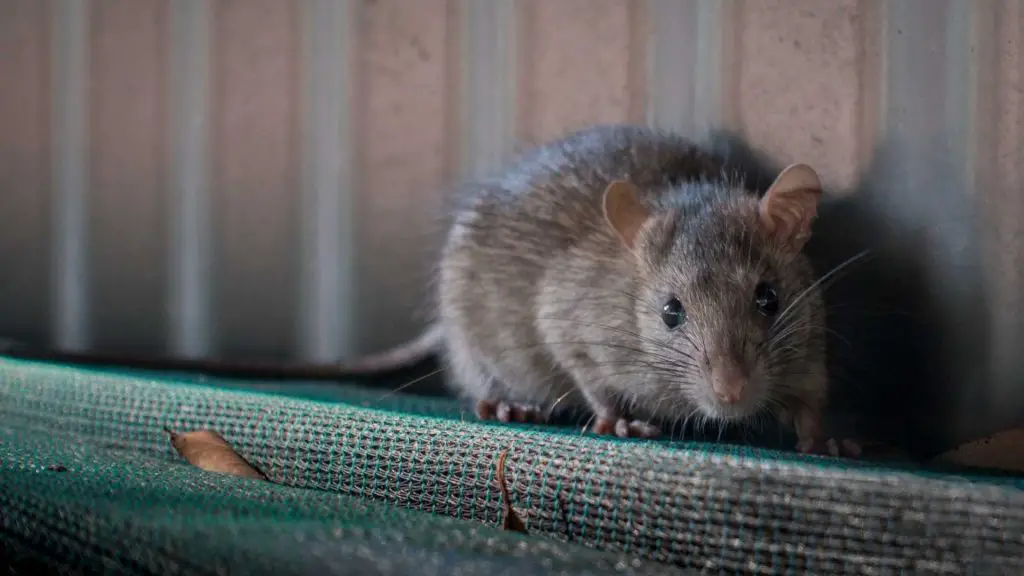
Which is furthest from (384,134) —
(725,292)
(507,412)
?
(725,292)

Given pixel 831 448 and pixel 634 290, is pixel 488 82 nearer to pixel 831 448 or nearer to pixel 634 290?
pixel 634 290

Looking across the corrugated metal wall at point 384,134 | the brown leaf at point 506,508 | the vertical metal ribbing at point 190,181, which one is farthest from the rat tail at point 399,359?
the brown leaf at point 506,508

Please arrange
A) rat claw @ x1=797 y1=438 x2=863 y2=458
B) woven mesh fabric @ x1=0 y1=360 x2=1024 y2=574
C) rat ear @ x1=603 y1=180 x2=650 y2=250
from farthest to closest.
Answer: rat ear @ x1=603 y1=180 x2=650 y2=250 → rat claw @ x1=797 y1=438 x2=863 y2=458 → woven mesh fabric @ x1=0 y1=360 x2=1024 y2=574

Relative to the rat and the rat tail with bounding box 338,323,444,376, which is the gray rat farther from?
the rat tail with bounding box 338,323,444,376

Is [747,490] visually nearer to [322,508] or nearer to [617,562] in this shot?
[617,562]

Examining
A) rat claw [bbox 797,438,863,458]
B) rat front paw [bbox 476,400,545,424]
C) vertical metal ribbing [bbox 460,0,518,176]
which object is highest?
vertical metal ribbing [bbox 460,0,518,176]

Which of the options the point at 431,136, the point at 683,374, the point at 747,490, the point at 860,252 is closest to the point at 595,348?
the point at 683,374

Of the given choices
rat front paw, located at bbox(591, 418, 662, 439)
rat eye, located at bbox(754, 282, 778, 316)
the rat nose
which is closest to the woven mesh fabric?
the rat nose

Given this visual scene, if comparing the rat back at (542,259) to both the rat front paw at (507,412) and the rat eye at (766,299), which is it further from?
the rat eye at (766,299)
